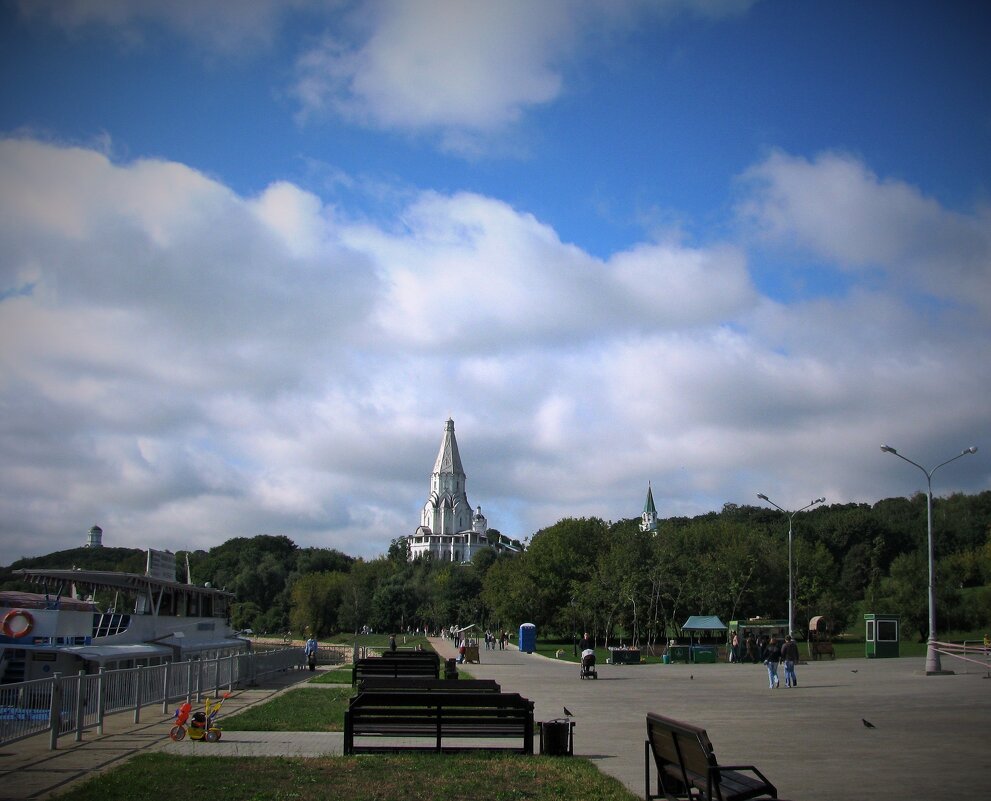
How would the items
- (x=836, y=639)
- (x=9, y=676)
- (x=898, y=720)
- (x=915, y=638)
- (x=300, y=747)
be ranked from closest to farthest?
(x=300, y=747), (x=898, y=720), (x=9, y=676), (x=915, y=638), (x=836, y=639)

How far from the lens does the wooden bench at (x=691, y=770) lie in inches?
314

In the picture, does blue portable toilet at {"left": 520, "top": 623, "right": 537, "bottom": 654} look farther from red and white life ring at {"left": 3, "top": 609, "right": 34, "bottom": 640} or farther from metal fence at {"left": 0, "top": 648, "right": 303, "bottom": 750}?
red and white life ring at {"left": 3, "top": 609, "right": 34, "bottom": 640}

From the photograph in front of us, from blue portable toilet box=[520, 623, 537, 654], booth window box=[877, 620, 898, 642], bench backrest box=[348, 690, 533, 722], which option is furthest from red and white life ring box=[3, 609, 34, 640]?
blue portable toilet box=[520, 623, 537, 654]

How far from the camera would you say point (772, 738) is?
15.6 meters

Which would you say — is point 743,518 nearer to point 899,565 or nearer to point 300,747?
point 899,565

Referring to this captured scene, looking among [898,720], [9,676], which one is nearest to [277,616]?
[9,676]

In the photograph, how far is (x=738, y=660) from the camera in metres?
47.3

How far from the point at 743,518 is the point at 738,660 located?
97.3 m

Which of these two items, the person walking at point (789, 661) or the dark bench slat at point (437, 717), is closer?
the dark bench slat at point (437, 717)

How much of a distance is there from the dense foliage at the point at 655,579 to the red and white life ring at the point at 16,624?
39.6 m

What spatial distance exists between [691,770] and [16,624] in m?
22.3

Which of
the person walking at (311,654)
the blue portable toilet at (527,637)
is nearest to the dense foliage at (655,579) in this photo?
the blue portable toilet at (527,637)

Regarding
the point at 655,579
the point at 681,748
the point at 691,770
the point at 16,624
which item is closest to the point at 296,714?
the point at 16,624

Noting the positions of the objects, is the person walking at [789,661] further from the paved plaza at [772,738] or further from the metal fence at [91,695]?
the metal fence at [91,695]
